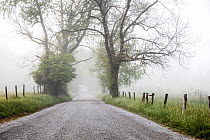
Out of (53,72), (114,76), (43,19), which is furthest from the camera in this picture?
(43,19)

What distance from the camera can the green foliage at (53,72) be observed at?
16844mm

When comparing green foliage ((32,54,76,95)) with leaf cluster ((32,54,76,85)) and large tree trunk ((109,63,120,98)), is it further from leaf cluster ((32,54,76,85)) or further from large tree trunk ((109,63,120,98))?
large tree trunk ((109,63,120,98))

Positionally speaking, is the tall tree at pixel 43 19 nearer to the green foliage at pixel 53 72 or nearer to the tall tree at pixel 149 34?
the green foliage at pixel 53 72

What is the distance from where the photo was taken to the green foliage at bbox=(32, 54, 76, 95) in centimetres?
1684

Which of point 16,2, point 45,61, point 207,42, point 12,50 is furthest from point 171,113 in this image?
point 12,50

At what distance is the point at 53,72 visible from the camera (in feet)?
55.6

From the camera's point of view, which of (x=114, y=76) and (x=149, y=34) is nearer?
(x=149, y=34)

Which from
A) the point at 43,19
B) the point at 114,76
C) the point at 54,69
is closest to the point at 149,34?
the point at 114,76

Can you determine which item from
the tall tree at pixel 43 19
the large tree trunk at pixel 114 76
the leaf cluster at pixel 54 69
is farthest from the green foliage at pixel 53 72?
the large tree trunk at pixel 114 76

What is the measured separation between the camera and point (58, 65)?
1656 centimetres

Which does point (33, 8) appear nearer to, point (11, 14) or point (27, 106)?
point (11, 14)

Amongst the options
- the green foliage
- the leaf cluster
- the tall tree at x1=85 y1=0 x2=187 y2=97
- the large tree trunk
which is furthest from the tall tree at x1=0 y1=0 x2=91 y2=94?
the large tree trunk

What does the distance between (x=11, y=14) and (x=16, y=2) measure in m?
1.58

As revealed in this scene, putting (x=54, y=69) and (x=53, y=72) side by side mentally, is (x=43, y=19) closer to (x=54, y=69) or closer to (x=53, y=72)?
(x=54, y=69)
